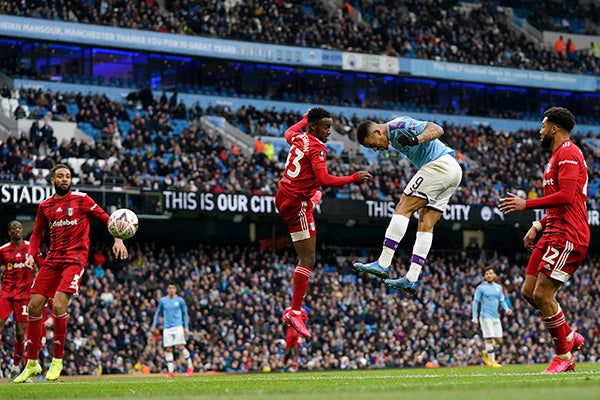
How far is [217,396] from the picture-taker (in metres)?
9.83

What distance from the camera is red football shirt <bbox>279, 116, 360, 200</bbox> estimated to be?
1445 centimetres

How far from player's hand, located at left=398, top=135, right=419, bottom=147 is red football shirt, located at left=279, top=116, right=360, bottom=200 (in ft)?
5.48

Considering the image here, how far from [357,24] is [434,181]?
133ft

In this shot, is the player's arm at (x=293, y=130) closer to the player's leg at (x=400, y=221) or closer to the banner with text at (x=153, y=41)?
the player's leg at (x=400, y=221)

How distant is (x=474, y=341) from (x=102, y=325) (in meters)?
13.6

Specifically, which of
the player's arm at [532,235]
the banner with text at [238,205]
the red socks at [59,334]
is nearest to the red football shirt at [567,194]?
the player's arm at [532,235]

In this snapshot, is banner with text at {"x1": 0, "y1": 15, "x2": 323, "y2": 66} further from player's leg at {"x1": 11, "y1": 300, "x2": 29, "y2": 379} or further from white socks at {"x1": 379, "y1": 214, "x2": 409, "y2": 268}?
white socks at {"x1": 379, "y1": 214, "x2": 409, "y2": 268}

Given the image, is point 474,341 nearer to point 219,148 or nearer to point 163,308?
point 219,148

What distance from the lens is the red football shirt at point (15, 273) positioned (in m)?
18.9

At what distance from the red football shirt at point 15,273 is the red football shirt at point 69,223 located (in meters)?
3.88

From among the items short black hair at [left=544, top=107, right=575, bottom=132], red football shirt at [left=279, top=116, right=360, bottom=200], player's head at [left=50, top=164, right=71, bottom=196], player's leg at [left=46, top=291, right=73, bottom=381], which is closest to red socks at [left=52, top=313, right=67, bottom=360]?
player's leg at [left=46, top=291, right=73, bottom=381]

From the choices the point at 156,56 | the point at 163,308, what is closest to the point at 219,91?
the point at 156,56

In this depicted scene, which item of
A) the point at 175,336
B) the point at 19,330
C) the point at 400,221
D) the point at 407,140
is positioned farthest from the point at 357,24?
the point at 407,140

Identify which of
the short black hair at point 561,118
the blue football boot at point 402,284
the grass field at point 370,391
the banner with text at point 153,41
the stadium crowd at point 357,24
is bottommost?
the grass field at point 370,391
